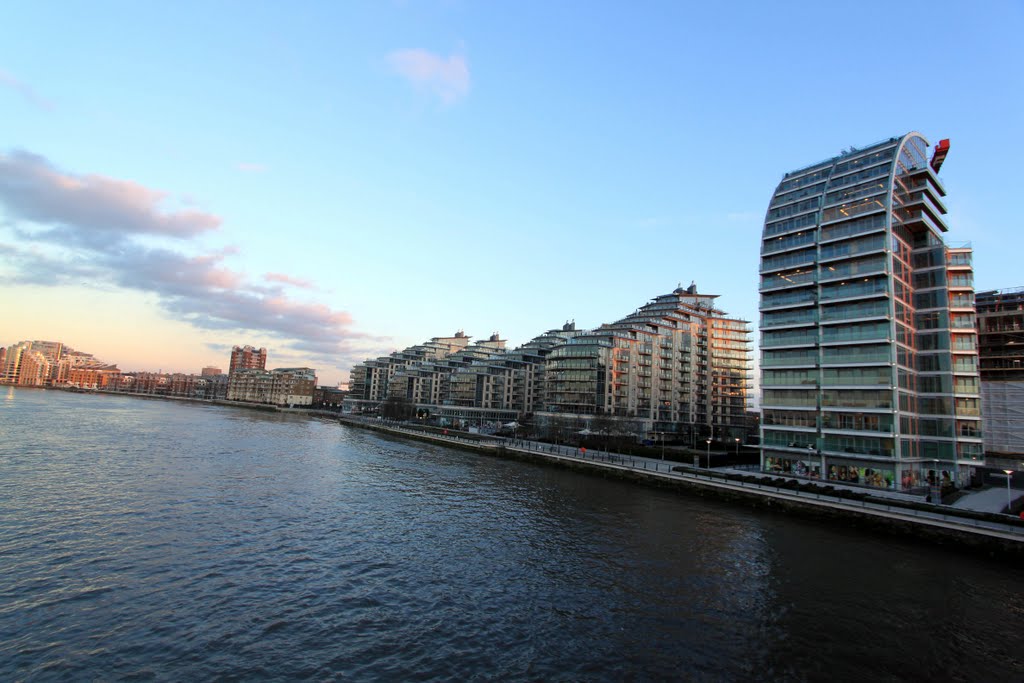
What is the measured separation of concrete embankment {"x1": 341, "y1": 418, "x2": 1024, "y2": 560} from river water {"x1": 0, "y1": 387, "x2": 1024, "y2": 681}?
1.53 metres

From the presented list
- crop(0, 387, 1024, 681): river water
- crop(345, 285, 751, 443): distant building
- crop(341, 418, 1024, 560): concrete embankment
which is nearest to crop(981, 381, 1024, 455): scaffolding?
crop(345, 285, 751, 443): distant building

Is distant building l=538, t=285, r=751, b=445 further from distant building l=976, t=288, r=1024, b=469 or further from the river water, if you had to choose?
the river water

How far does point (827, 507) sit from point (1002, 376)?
66583mm

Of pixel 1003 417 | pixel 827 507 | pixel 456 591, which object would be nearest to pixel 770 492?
pixel 827 507

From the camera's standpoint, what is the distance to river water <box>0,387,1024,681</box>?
17.7 m

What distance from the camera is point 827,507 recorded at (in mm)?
42875

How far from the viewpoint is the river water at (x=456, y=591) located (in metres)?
17.7

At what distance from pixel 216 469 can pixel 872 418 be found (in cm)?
7180

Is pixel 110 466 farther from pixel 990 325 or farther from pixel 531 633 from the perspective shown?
pixel 990 325

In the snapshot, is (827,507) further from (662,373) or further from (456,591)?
(662,373)

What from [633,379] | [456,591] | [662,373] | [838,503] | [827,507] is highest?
[662,373]

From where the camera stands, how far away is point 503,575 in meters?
26.2

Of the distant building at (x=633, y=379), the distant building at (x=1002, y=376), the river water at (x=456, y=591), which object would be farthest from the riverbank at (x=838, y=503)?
the distant building at (x=1002, y=376)

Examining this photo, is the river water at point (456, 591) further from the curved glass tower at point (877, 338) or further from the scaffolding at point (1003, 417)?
the scaffolding at point (1003, 417)
